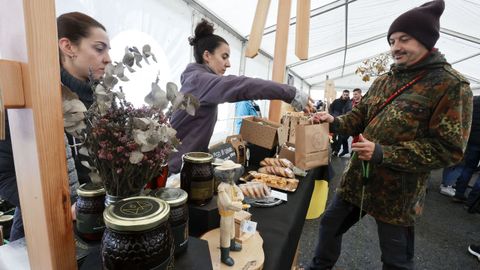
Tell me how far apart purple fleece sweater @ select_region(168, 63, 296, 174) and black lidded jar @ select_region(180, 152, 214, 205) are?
401 millimetres

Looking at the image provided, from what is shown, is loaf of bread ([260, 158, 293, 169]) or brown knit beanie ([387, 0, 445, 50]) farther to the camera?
loaf of bread ([260, 158, 293, 169])

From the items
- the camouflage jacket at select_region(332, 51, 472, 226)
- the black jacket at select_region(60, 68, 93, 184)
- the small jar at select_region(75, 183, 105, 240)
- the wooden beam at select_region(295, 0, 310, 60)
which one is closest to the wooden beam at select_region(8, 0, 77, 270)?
the small jar at select_region(75, 183, 105, 240)

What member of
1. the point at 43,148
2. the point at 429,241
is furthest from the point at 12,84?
the point at 429,241

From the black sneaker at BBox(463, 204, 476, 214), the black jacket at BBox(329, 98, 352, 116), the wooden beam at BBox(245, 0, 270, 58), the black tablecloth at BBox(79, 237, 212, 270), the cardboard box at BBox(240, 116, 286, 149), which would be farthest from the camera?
the black jacket at BBox(329, 98, 352, 116)

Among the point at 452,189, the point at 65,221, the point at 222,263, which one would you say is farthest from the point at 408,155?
the point at 452,189

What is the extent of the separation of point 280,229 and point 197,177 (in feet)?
1.33

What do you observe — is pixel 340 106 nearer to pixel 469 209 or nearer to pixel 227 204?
pixel 469 209

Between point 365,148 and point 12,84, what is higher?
point 12,84

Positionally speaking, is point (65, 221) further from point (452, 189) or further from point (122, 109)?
point (452, 189)

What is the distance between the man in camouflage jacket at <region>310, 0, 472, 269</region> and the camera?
1.00 metres

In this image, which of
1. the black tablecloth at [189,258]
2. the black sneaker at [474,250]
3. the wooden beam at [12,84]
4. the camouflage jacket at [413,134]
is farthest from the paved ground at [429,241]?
the wooden beam at [12,84]

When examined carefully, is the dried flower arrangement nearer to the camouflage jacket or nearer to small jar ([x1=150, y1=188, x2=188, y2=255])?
small jar ([x1=150, y1=188, x2=188, y2=255])

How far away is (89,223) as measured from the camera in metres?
0.56

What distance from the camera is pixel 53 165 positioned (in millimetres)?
402
